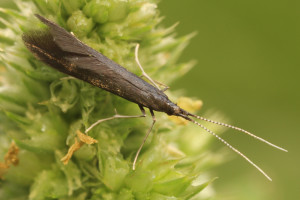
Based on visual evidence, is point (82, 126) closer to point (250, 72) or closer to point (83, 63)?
point (83, 63)

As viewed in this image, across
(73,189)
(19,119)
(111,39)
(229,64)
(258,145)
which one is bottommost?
(73,189)

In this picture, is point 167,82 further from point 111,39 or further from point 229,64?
point 229,64

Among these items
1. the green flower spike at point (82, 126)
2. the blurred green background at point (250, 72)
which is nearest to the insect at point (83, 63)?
the green flower spike at point (82, 126)

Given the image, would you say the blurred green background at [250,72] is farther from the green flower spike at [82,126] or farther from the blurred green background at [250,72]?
Result: the green flower spike at [82,126]

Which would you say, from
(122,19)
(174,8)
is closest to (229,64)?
(174,8)

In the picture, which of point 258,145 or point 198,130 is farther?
point 258,145

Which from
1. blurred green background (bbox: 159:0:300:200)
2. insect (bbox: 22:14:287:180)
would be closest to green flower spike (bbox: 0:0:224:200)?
insect (bbox: 22:14:287:180)

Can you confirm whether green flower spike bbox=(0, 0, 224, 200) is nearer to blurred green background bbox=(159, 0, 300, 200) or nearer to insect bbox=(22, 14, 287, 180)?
insect bbox=(22, 14, 287, 180)
